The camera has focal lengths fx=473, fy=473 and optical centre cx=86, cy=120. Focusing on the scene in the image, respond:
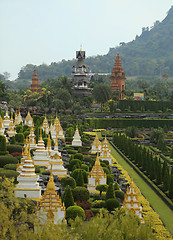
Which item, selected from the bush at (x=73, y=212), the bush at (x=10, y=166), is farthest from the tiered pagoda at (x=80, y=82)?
the bush at (x=73, y=212)

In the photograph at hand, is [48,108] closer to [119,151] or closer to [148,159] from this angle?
[119,151]

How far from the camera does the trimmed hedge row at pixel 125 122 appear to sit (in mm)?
89188

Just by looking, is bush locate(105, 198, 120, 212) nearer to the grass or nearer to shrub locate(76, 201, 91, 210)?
shrub locate(76, 201, 91, 210)

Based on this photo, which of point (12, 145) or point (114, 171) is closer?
point (114, 171)

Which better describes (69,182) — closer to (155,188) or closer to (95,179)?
(95,179)

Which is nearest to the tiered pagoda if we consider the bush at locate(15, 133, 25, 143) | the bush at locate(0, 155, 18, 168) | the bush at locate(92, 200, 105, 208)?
the bush at locate(15, 133, 25, 143)

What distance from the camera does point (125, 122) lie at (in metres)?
90.0

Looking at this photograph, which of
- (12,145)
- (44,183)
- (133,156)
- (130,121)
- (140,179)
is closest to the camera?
(44,183)

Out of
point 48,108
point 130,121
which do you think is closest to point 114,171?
point 130,121

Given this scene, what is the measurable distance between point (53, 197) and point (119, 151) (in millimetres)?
Answer: 35545

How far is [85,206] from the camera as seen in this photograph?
30.6 m

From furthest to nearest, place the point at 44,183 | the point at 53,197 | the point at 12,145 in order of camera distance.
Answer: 1. the point at 12,145
2. the point at 44,183
3. the point at 53,197

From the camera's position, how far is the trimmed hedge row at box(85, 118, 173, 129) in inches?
3511

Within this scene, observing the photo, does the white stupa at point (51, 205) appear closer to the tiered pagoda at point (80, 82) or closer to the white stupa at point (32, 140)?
the white stupa at point (32, 140)
